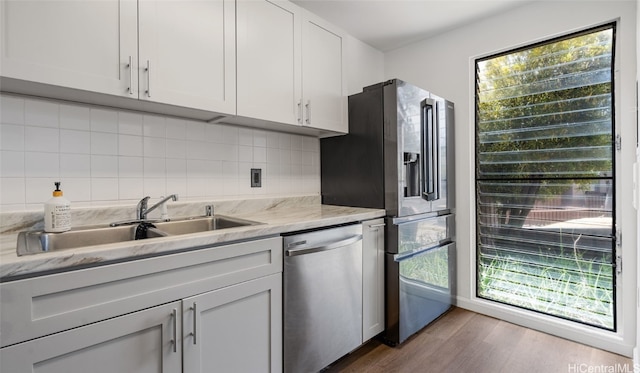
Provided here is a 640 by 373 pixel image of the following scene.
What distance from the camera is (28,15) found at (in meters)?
1.11

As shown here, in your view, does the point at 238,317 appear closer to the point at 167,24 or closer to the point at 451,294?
the point at 167,24

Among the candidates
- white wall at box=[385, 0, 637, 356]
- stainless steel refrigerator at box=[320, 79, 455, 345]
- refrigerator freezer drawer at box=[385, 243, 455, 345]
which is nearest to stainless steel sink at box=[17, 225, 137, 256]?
stainless steel refrigerator at box=[320, 79, 455, 345]

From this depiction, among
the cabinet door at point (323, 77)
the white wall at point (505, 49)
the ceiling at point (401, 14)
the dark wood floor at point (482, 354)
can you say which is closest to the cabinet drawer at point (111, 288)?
the dark wood floor at point (482, 354)

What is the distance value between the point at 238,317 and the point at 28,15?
144cm

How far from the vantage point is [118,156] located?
159 cm

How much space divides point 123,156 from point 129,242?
0.78 meters

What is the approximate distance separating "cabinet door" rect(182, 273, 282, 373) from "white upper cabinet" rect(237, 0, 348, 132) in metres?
0.99

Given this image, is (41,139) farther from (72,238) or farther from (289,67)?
(289,67)

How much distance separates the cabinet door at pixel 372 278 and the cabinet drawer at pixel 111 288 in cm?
83

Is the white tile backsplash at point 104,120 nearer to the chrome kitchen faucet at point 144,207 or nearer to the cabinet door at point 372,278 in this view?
the chrome kitchen faucet at point 144,207

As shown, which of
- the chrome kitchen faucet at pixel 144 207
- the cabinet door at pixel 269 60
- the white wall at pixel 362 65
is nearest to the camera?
the chrome kitchen faucet at pixel 144 207

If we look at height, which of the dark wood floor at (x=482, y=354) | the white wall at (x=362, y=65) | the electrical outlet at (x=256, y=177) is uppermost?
the white wall at (x=362, y=65)

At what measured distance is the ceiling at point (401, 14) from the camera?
7.11 ft

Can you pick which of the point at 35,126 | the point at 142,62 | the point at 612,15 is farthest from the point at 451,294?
the point at 35,126
